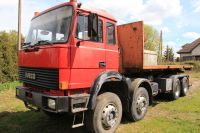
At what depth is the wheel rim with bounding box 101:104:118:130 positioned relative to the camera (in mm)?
5891

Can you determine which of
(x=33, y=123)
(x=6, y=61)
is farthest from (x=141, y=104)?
(x=6, y=61)

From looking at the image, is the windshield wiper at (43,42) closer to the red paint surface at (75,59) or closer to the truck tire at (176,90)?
the red paint surface at (75,59)

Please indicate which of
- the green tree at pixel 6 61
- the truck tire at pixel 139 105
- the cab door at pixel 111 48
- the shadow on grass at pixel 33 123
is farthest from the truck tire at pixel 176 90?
the green tree at pixel 6 61

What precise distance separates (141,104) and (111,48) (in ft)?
6.87

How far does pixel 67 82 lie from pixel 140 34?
2950 mm

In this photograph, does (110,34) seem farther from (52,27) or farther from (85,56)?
(52,27)

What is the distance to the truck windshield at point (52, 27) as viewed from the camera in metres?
5.39

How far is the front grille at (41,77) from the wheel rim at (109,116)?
141 cm

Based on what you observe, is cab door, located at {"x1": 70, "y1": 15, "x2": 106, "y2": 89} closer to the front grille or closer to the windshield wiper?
the front grille

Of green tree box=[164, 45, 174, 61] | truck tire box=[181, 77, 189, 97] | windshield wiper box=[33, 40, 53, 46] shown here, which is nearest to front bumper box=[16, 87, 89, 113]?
windshield wiper box=[33, 40, 53, 46]

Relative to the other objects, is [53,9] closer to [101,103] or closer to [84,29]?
[84,29]

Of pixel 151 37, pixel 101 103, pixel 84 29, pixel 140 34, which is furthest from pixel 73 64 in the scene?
pixel 151 37

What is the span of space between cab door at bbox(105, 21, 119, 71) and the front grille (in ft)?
5.04

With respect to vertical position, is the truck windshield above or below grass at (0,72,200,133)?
above
